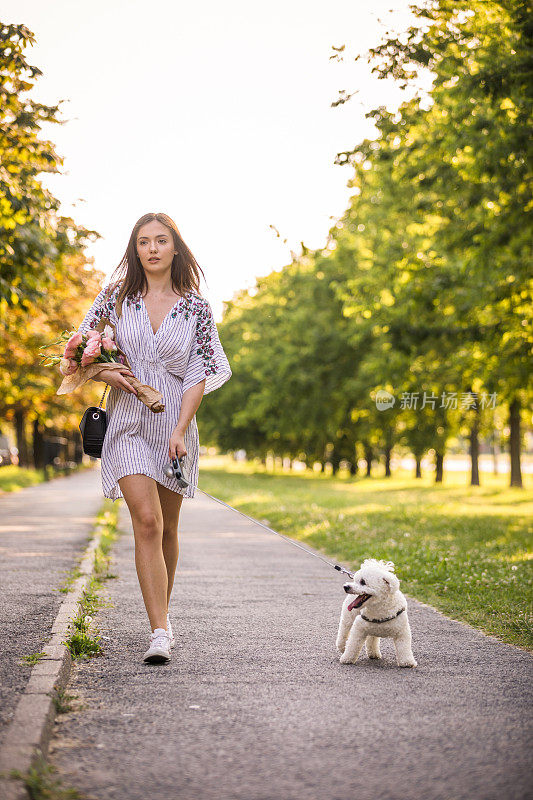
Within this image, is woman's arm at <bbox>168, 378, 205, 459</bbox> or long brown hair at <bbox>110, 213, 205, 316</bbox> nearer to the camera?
woman's arm at <bbox>168, 378, 205, 459</bbox>

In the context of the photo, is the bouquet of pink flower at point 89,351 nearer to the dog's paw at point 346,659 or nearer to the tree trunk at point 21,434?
the dog's paw at point 346,659

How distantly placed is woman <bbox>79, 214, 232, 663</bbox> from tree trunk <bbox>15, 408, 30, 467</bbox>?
103ft

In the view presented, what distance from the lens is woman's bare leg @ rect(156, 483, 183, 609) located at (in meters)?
5.37

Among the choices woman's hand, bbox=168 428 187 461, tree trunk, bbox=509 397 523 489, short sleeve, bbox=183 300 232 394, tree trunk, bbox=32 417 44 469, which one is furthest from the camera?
tree trunk, bbox=32 417 44 469

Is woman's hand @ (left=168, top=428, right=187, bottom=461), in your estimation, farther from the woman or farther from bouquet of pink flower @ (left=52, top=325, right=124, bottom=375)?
bouquet of pink flower @ (left=52, top=325, right=124, bottom=375)

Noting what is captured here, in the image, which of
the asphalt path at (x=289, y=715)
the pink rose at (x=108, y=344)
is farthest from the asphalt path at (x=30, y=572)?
the pink rose at (x=108, y=344)

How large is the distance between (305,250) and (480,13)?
12.1 feet

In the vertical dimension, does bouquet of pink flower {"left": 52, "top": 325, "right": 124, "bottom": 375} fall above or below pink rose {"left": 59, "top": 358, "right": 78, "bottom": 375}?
above

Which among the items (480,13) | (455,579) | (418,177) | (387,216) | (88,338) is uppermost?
(387,216)

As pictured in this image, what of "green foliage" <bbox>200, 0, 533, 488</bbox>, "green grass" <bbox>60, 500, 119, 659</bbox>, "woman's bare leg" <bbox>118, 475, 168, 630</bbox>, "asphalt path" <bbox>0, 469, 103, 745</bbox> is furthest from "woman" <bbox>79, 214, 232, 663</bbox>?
"green foliage" <bbox>200, 0, 533, 488</bbox>

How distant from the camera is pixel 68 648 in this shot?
517 centimetres

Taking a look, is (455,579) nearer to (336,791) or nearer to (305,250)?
→ (305,250)

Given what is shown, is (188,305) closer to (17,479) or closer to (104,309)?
(104,309)

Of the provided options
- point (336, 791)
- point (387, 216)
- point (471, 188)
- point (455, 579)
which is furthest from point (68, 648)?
point (387, 216)
